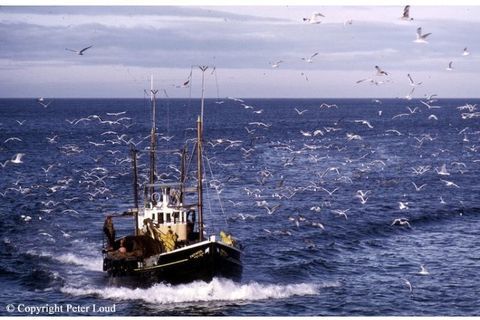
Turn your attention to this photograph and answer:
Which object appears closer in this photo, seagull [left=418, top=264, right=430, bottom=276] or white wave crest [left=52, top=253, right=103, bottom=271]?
seagull [left=418, top=264, right=430, bottom=276]

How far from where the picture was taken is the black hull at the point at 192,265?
35.5 metres

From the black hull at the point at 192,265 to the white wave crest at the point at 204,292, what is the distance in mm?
312

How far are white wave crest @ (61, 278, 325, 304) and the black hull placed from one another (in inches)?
12.3

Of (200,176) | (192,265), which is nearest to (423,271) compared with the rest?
(192,265)

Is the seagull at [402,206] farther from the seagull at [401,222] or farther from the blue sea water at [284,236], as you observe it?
the seagull at [401,222]

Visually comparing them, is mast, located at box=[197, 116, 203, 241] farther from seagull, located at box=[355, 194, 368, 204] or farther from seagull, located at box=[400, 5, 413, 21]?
seagull, located at box=[355, 194, 368, 204]

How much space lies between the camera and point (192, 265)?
3572 cm

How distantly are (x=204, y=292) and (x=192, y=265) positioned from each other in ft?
4.49

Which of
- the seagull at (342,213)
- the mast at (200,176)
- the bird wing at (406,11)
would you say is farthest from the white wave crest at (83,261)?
the bird wing at (406,11)

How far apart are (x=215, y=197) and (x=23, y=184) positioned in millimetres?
20436

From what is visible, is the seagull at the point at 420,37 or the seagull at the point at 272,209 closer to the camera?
the seagull at the point at 420,37

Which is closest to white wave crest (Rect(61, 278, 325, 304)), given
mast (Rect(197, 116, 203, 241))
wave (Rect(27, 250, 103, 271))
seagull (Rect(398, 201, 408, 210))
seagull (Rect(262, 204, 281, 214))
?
mast (Rect(197, 116, 203, 241))

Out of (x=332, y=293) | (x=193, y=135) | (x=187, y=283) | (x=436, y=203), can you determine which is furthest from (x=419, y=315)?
(x=193, y=135)

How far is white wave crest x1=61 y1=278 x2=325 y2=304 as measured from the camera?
35.6 meters
